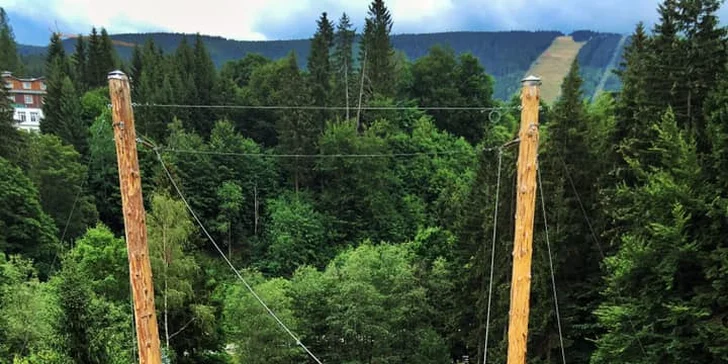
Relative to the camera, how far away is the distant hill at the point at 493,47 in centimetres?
1280

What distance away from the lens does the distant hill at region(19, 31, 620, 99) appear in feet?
42.0

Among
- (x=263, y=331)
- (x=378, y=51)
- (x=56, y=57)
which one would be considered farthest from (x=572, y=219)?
(x=56, y=57)

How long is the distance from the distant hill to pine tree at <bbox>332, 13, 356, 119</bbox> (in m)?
4.17

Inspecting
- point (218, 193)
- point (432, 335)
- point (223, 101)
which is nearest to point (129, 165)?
point (432, 335)

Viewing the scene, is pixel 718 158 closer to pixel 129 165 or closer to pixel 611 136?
pixel 611 136

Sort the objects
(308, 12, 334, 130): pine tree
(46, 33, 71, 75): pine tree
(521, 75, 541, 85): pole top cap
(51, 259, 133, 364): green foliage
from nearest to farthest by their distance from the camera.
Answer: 1. (521, 75, 541, 85): pole top cap
2. (51, 259, 133, 364): green foliage
3. (308, 12, 334, 130): pine tree
4. (46, 33, 71, 75): pine tree

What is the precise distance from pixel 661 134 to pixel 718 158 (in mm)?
1050

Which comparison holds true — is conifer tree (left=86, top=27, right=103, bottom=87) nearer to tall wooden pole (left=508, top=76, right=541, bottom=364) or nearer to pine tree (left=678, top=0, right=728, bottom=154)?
pine tree (left=678, top=0, right=728, bottom=154)

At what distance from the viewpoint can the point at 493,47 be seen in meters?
27.8

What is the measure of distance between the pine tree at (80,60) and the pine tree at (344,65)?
27729 mm

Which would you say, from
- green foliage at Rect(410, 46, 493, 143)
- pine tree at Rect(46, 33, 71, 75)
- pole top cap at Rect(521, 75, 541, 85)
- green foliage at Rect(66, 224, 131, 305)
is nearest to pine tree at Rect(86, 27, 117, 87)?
pine tree at Rect(46, 33, 71, 75)

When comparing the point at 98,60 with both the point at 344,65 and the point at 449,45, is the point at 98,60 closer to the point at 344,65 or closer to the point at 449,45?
the point at 344,65

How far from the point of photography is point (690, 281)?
982 centimetres

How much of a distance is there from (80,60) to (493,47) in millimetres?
48756
